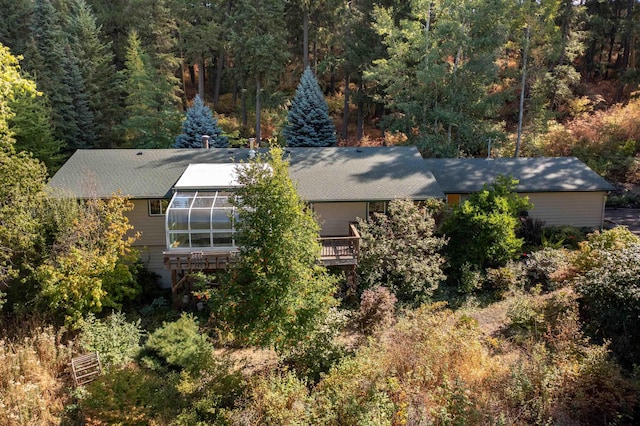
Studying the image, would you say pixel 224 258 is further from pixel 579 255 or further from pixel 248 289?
pixel 579 255

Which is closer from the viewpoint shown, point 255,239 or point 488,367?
point 255,239

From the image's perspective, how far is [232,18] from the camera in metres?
34.3

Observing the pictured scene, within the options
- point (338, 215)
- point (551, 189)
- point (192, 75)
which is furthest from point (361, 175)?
point (192, 75)

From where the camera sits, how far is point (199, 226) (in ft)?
50.0

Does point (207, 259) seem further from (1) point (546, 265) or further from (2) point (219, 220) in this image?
(1) point (546, 265)

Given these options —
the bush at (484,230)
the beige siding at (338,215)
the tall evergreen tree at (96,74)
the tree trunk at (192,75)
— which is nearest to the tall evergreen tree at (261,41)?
the tall evergreen tree at (96,74)

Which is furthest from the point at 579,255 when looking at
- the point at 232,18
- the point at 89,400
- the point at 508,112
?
the point at 232,18

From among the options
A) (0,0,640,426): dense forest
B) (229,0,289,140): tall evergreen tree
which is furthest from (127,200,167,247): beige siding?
(229,0,289,140): tall evergreen tree

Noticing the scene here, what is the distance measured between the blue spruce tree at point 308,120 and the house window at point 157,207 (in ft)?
47.8

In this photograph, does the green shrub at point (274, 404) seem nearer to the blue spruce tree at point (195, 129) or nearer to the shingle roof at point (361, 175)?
the shingle roof at point (361, 175)

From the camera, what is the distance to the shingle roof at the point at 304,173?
56.2 ft

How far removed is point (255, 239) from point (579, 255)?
10700mm

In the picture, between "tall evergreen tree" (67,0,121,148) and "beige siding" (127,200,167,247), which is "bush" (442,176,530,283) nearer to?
"beige siding" (127,200,167,247)

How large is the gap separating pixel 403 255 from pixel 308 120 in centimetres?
1718
